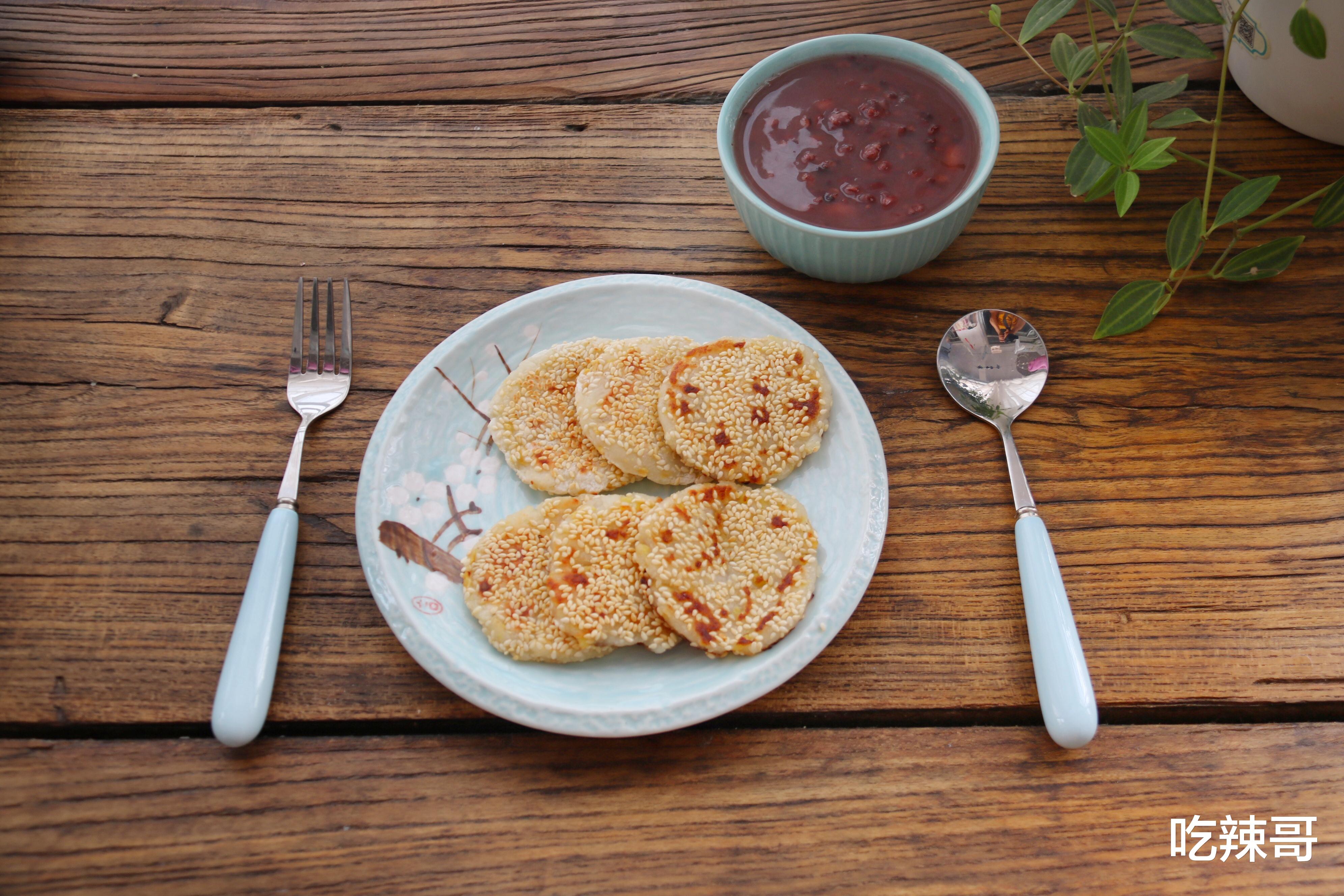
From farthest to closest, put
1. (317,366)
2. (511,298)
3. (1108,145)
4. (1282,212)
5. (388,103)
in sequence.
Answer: (388,103)
(511,298)
(317,366)
(1282,212)
(1108,145)

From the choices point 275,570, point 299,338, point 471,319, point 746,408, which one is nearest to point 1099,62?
point 746,408

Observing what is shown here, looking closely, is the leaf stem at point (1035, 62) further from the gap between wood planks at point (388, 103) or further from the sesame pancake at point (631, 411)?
the sesame pancake at point (631, 411)

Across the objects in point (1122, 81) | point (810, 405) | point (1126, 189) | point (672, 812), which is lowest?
point (672, 812)

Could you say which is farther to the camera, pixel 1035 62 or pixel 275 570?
pixel 1035 62

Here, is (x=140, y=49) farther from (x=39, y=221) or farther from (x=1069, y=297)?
(x=1069, y=297)

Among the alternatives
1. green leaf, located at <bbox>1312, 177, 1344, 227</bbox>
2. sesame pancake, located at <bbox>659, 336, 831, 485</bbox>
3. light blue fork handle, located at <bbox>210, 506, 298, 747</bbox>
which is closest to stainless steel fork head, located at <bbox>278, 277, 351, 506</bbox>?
light blue fork handle, located at <bbox>210, 506, 298, 747</bbox>

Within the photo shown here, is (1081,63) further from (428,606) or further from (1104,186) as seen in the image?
(428,606)
